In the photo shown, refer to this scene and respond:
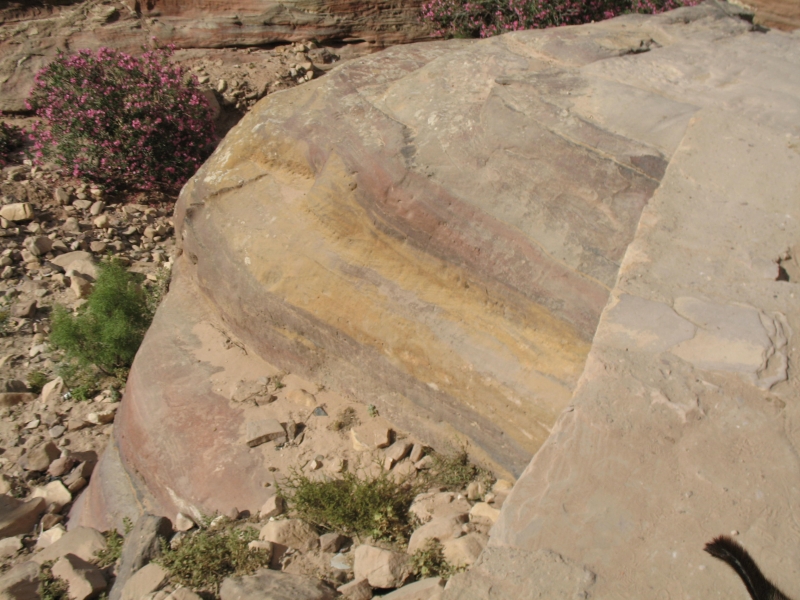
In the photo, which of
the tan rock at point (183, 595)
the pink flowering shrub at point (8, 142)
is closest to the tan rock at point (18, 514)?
the tan rock at point (183, 595)

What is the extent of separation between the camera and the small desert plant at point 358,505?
108 inches

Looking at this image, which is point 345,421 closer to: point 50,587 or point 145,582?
point 145,582

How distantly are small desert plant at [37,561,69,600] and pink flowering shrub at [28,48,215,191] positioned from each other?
374 cm

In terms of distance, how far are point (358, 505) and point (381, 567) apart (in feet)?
1.16

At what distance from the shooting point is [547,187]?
280 cm

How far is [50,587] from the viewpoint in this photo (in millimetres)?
2867

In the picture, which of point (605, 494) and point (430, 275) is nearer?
point (605, 494)

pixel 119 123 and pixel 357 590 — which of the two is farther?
pixel 119 123

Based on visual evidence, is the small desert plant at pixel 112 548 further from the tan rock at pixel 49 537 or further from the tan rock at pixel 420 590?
the tan rock at pixel 420 590

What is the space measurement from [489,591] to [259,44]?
668cm

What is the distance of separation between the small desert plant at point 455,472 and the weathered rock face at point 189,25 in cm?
561

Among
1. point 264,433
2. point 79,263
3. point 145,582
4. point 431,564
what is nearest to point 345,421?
point 264,433

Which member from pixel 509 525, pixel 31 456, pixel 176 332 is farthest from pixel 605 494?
pixel 31 456

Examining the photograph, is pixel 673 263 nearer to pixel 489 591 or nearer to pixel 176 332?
pixel 489 591
